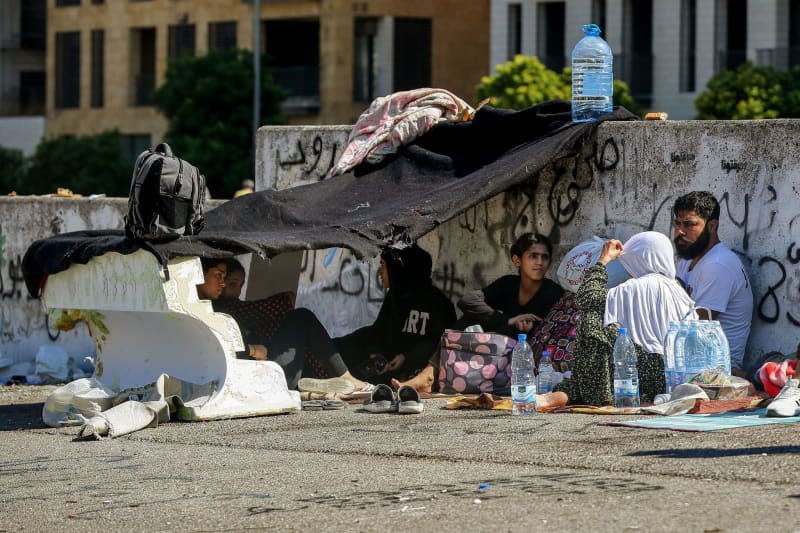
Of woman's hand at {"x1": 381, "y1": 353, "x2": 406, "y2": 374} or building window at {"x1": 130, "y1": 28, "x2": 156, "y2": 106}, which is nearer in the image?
woman's hand at {"x1": 381, "y1": 353, "x2": 406, "y2": 374}

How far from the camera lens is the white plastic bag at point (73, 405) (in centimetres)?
1141

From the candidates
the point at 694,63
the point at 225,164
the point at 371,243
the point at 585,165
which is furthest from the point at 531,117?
the point at 225,164

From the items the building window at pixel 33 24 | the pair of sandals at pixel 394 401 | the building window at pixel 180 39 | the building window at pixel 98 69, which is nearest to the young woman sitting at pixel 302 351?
the pair of sandals at pixel 394 401

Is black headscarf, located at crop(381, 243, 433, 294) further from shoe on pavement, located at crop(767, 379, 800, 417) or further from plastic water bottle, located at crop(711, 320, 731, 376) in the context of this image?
shoe on pavement, located at crop(767, 379, 800, 417)

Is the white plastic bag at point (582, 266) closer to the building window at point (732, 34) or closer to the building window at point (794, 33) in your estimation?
the building window at point (794, 33)

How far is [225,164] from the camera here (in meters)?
48.6

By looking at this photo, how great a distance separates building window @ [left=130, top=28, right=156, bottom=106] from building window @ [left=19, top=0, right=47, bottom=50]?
16.5 feet

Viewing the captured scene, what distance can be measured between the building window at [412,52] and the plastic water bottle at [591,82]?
38502 mm

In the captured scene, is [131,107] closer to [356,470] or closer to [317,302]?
[317,302]

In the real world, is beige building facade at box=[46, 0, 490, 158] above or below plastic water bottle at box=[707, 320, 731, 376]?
above

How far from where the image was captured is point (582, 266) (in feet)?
39.7

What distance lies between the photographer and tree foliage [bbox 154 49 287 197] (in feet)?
158

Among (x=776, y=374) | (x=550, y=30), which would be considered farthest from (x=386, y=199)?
(x=550, y=30)

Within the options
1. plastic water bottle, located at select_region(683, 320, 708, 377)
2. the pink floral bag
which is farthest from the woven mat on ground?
the pink floral bag
